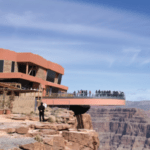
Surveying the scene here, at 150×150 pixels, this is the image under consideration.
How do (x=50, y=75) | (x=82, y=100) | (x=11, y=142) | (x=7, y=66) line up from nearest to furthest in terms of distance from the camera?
(x=11, y=142)
(x=82, y=100)
(x=7, y=66)
(x=50, y=75)

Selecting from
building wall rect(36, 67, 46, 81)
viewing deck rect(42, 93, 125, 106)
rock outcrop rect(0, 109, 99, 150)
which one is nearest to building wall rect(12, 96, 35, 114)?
rock outcrop rect(0, 109, 99, 150)

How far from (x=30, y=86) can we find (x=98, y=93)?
14.9 metres

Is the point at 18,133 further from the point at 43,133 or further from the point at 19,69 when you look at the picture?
the point at 19,69

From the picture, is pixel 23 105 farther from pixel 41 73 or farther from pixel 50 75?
pixel 50 75

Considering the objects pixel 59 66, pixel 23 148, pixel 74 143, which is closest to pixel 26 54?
pixel 59 66

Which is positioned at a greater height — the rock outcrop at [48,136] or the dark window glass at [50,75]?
the dark window glass at [50,75]

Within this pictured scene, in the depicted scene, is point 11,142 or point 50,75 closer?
point 11,142

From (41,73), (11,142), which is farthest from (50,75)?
(11,142)

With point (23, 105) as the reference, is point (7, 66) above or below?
above

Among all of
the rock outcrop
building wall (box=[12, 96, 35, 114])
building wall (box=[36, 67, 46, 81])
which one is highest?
building wall (box=[36, 67, 46, 81])

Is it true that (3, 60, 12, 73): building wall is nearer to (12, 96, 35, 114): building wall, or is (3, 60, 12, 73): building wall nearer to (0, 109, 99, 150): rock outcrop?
(12, 96, 35, 114): building wall

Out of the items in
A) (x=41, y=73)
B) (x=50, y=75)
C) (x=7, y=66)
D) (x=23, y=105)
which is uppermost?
(x=7, y=66)

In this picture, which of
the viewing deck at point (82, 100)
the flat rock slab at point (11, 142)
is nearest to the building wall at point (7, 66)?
the viewing deck at point (82, 100)

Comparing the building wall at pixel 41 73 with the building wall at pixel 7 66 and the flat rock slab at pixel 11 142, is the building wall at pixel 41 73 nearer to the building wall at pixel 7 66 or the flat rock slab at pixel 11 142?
the building wall at pixel 7 66
